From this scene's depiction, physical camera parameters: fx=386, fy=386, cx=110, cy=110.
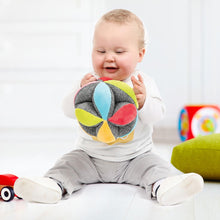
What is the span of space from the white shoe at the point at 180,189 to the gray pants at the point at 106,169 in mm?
101

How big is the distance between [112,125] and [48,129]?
1527 mm

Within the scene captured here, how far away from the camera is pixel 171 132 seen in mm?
2408


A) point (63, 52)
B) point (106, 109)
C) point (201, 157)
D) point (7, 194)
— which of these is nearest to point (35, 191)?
point (7, 194)

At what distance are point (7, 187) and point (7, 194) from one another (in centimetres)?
2

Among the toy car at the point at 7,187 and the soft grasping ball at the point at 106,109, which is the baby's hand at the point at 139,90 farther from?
the toy car at the point at 7,187

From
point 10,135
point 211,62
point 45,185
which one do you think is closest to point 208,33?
point 211,62

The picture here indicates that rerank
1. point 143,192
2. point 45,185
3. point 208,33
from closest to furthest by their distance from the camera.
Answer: point 45,185 → point 143,192 → point 208,33

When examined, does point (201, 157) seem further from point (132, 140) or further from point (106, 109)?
point (106, 109)

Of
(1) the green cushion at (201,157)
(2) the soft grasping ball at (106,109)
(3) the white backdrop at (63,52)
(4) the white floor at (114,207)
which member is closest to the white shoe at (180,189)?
(4) the white floor at (114,207)

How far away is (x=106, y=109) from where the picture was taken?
2.92 ft

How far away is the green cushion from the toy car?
0.52m

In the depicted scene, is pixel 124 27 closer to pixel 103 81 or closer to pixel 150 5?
pixel 103 81

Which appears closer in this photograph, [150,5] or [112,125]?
[112,125]

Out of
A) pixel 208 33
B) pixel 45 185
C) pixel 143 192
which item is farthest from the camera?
pixel 208 33
